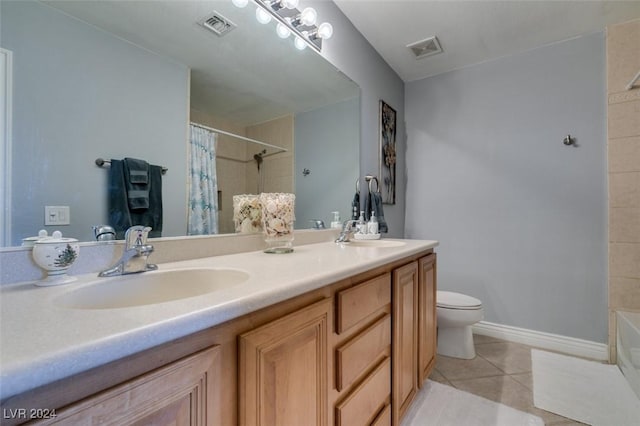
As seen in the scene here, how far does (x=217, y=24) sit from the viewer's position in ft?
3.71

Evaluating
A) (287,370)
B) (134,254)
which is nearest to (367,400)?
(287,370)

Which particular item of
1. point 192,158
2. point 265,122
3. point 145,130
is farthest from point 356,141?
point 145,130

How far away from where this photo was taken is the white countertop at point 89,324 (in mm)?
326

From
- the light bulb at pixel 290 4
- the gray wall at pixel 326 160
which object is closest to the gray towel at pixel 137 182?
the gray wall at pixel 326 160

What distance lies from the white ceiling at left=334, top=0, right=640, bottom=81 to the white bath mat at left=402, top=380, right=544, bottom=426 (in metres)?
2.32

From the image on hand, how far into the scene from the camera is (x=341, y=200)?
1.92 m

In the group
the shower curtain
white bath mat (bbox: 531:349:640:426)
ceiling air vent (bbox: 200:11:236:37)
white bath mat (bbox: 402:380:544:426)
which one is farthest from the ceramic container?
white bath mat (bbox: 531:349:640:426)

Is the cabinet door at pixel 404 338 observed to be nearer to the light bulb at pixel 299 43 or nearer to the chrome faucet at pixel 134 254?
the chrome faucet at pixel 134 254

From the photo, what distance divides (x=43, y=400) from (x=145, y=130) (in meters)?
0.79

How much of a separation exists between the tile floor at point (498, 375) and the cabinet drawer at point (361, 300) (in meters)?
1.04

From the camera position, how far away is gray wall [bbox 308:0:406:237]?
1800mm

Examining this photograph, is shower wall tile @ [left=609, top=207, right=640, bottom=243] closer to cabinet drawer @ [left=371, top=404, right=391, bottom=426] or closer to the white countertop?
cabinet drawer @ [left=371, top=404, right=391, bottom=426]

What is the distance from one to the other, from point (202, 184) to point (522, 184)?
234cm

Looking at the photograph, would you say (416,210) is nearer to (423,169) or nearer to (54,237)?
(423,169)
